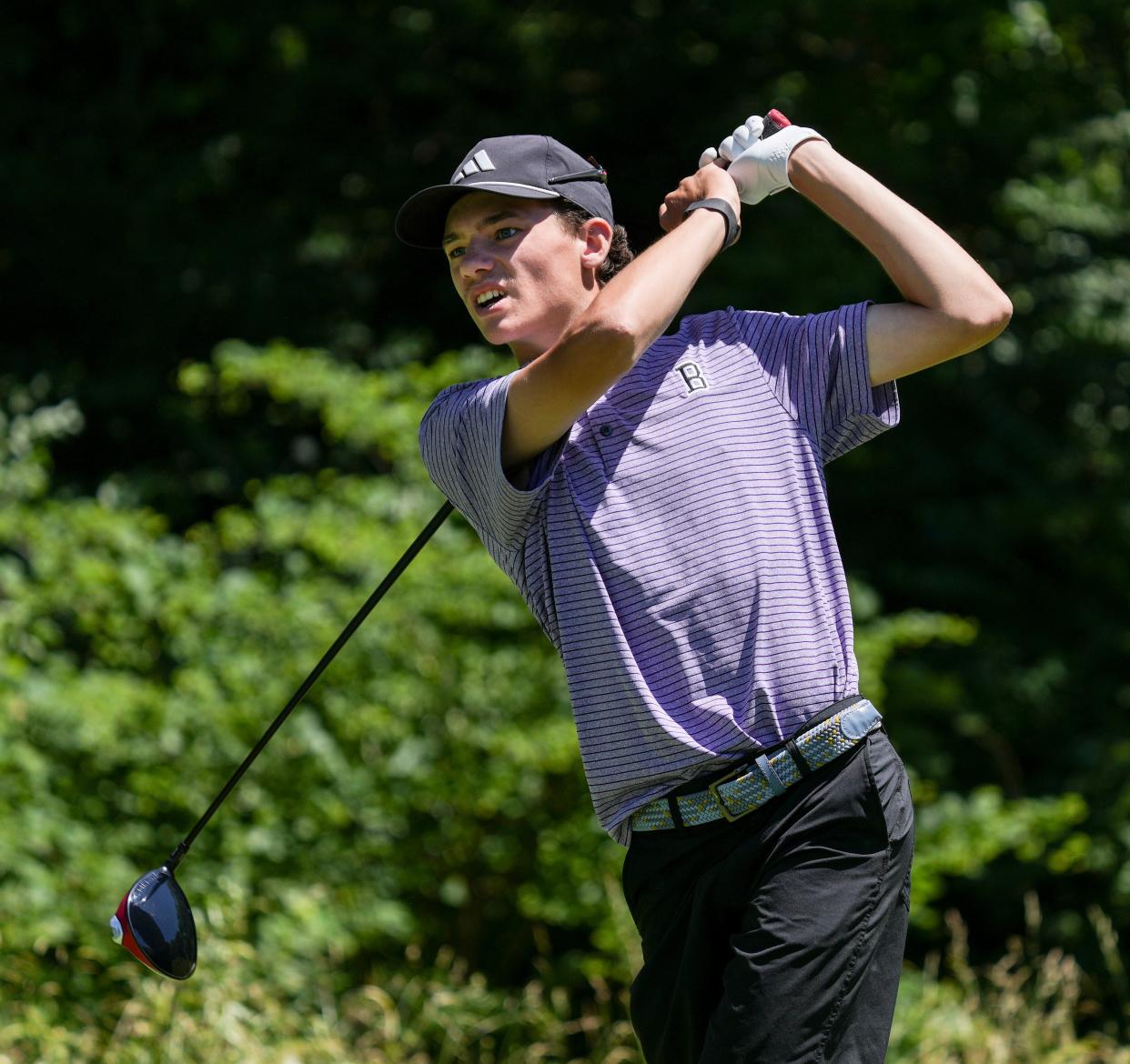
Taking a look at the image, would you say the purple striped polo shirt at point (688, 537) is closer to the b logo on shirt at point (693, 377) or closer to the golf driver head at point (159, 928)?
the b logo on shirt at point (693, 377)

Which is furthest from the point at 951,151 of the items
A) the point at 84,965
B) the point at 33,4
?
the point at 84,965

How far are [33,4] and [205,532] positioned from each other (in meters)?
4.29

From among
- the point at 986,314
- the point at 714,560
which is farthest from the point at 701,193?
the point at 714,560

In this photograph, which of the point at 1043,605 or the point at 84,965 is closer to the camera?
the point at 84,965

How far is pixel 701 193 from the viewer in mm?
2555

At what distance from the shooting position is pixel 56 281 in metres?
9.03

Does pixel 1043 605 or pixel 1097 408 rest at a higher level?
pixel 1097 408

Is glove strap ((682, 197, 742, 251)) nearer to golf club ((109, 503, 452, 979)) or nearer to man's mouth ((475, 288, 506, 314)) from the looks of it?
man's mouth ((475, 288, 506, 314))

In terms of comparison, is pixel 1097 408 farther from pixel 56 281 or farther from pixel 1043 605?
pixel 56 281

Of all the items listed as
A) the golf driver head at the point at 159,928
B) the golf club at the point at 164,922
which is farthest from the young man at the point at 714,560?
the golf driver head at the point at 159,928

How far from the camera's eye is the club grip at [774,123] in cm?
269

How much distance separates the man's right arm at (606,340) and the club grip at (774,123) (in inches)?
12.7

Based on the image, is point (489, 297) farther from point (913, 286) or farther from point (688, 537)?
point (913, 286)

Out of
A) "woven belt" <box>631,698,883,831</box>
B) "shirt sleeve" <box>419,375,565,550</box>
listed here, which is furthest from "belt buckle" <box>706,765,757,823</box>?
"shirt sleeve" <box>419,375,565,550</box>
